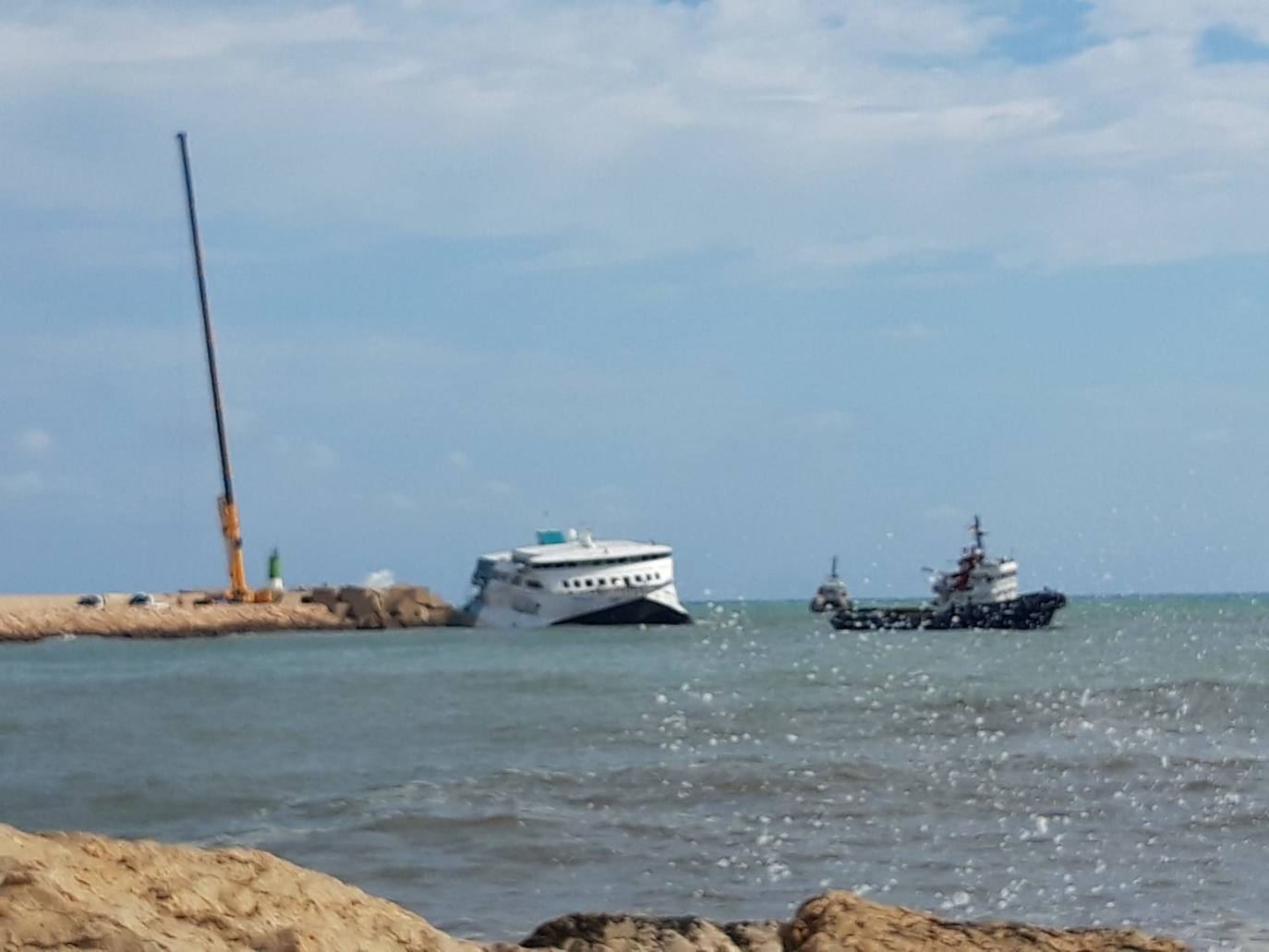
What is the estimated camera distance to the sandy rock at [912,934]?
5.93 meters

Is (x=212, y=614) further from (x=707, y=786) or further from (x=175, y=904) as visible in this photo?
(x=175, y=904)

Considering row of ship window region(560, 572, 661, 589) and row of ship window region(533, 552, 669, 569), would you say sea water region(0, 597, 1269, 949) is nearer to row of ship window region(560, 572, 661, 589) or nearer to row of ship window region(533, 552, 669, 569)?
row of ship window region(560, 572, 661, 589)

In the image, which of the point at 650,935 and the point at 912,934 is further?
the point at 650,935

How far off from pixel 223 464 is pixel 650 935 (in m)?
76.4

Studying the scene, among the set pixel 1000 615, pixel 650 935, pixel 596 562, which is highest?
pixel 596 562

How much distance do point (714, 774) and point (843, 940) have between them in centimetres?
1226

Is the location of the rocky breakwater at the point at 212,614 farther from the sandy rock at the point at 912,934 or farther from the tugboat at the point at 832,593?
the sandy rock at the point at 912,934

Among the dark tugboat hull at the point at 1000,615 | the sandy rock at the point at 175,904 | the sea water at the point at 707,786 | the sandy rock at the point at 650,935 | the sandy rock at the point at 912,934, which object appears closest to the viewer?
the sandy rock at the point at 175,904

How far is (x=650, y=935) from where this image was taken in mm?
6559

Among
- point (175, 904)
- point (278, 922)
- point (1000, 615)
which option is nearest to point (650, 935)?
point (278, 922)

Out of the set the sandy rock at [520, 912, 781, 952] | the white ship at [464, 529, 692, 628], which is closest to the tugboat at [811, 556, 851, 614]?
the white ship at [464, 529, 692, 628]

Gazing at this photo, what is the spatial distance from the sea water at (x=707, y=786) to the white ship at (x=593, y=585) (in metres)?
38.3

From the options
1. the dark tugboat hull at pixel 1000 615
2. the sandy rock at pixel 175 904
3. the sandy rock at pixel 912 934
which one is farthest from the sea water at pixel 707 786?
the dark tugboat hull at pixel 1000 615

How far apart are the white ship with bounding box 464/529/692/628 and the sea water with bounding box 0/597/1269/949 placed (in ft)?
126
